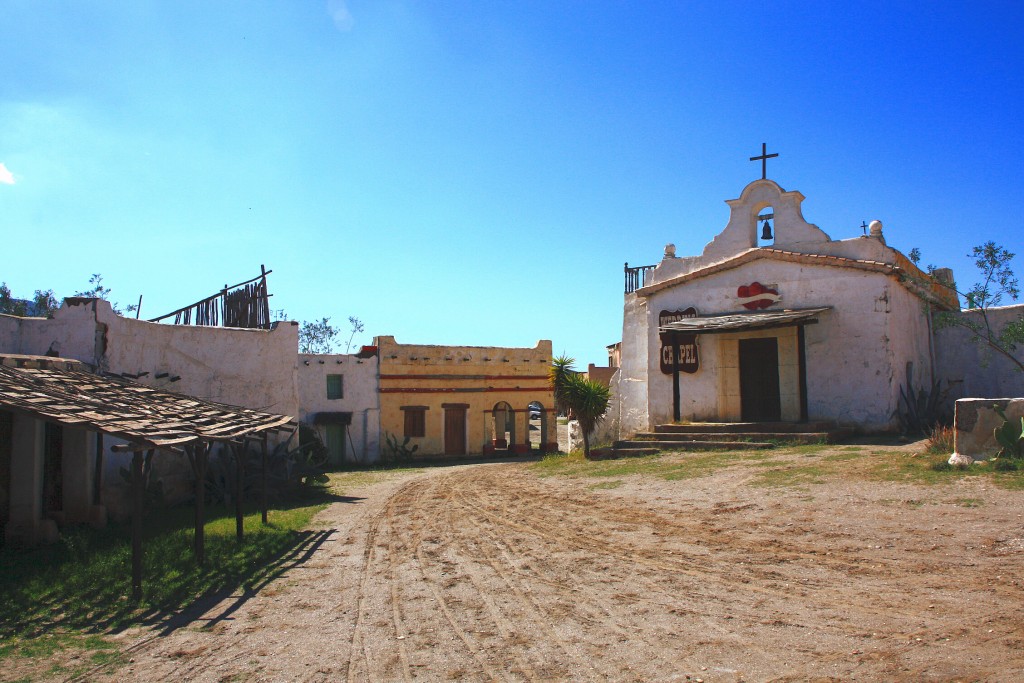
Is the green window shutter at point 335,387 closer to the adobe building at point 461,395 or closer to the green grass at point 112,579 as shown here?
the adobe building at point 461,395

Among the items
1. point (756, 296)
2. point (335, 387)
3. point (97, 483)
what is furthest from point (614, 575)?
point (335, 387)

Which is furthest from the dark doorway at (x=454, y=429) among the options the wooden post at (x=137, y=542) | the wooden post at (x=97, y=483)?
the wooden post at (x=137, y=542)

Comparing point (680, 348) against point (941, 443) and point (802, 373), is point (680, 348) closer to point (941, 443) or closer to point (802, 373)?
point (802, 373)

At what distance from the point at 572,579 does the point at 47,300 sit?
28444 mm

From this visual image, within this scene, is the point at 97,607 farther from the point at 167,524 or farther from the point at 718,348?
the point at 718,348

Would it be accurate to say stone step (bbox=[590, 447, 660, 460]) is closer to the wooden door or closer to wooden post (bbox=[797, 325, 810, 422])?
wooden post (bbox=[797, 325, 810, 422])

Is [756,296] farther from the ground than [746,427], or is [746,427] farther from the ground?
[756,296]

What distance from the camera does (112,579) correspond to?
8.08 meters

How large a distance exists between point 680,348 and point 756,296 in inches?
92.4

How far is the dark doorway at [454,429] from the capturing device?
30.1 meters

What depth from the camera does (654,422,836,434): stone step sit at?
55.4 feet

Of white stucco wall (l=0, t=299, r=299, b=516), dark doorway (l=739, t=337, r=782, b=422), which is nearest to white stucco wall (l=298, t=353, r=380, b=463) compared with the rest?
white stucco wall (l=0, t=299, r=299, b=516)

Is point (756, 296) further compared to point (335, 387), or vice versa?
point (335, 387)

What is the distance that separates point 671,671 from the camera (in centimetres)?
512
